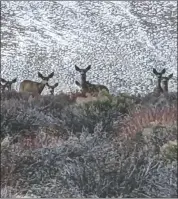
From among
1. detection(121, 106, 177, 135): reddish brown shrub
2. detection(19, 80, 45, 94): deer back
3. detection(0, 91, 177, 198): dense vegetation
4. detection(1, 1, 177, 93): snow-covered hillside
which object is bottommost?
detection(0, 91, 177, 198): dense vegetation

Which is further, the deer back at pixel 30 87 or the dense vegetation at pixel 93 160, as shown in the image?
the deer back at pixel 30 87

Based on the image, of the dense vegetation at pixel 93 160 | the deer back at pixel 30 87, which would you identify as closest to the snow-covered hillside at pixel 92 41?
the deer back at pixel 30 87

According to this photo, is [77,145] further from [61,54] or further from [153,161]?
[61,54]

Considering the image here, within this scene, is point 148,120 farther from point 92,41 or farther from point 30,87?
point 92,41

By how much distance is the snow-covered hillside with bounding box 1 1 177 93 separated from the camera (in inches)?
→ 2717

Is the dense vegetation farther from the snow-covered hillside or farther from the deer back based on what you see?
the snow-covered hillside

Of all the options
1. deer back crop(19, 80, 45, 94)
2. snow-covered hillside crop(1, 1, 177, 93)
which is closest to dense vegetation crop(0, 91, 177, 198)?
deer back crop(19, 80, 45, 94)

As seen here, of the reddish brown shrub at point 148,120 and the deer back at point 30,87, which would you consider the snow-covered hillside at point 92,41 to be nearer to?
the deer back at point 30,87

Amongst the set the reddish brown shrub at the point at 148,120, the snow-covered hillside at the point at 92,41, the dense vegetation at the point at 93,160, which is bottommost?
the dense vegetation at the point at 93,160

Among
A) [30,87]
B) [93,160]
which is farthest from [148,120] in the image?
[30,87]

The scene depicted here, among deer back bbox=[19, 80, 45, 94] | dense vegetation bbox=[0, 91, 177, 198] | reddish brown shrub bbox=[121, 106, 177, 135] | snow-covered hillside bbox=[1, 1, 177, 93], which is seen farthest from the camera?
snow-covered hillside bbox=[1, 1, 177, 93]

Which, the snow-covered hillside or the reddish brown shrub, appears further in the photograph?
the snow-covered hillside

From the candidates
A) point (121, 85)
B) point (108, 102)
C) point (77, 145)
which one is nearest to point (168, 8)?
point (121, 85)

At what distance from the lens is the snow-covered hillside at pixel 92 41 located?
226 ft
